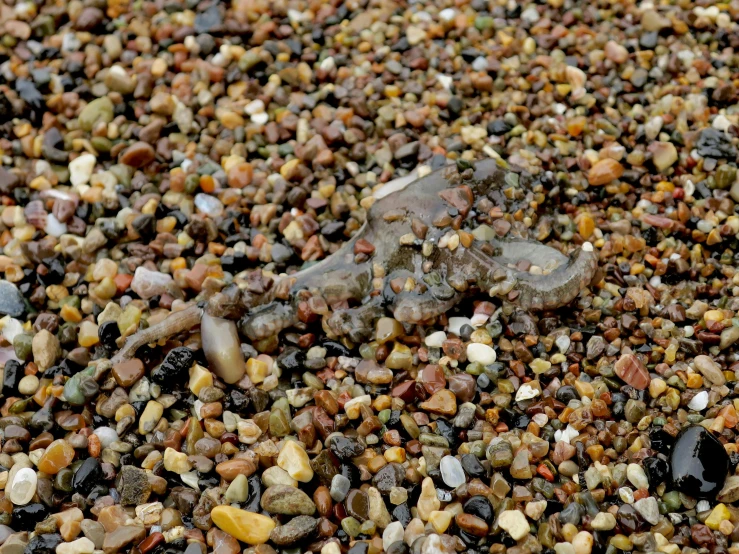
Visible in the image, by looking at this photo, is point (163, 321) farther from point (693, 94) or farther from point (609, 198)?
point (693, 94)

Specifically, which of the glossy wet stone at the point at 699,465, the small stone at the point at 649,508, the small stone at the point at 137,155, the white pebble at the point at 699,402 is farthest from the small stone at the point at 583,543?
the small stone at the point at 137,155

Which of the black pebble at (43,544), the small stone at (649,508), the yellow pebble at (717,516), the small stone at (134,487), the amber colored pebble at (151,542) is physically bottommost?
the yellow pebble at (717,516)

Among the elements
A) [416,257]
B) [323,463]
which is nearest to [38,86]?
[416,257]

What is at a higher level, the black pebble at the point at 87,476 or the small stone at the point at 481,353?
the small stone at the point at 481,353

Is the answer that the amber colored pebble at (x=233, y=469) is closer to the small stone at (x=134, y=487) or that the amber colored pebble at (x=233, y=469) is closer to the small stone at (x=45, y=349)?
the small stone at (x=134, y=487)

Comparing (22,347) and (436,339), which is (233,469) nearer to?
(436,339)

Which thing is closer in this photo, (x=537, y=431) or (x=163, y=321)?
→ (x=537, y=431)

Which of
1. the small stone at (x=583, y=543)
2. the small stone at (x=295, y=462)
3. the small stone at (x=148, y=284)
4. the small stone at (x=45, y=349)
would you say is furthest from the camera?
the small stone at (x=148, y=284)

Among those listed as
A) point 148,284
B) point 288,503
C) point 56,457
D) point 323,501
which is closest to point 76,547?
point 56,457
